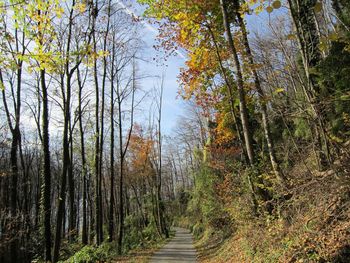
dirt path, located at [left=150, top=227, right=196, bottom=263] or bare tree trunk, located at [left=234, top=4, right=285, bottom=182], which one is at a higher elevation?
bare tree trunk, located at [left=234, top=4, right=285, bottom=182]

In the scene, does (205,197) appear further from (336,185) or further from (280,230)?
(336,185)

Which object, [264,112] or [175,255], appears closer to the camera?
[264,112]

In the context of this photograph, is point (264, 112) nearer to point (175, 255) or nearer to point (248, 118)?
point (248, 118)

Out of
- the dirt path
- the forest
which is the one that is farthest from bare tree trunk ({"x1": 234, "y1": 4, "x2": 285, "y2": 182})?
the dirt path

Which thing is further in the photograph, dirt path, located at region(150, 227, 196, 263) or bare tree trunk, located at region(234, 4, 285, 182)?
dirt path, located at region(150, 227, 196, 263)

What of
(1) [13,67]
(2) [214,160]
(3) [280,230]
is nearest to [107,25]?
(2) [214,160]

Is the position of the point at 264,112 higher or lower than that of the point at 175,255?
higher

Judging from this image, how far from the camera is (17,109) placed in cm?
1783

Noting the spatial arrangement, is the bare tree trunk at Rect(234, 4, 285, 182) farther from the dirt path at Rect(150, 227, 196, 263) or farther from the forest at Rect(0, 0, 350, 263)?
the dirt path at Rect(150, 227, 196, 263)

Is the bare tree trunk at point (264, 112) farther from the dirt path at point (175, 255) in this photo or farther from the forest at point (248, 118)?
the dirt path at point (175, 255)

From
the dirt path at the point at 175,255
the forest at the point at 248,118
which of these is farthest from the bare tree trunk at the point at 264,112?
the dirt path at the point at 175,255

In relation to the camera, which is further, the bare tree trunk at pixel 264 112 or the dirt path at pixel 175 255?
the dirt path at pixel 175 255

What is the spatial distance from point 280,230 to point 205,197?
43.5 ft

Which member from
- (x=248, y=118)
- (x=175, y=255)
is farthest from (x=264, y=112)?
(x=175, y=255)
